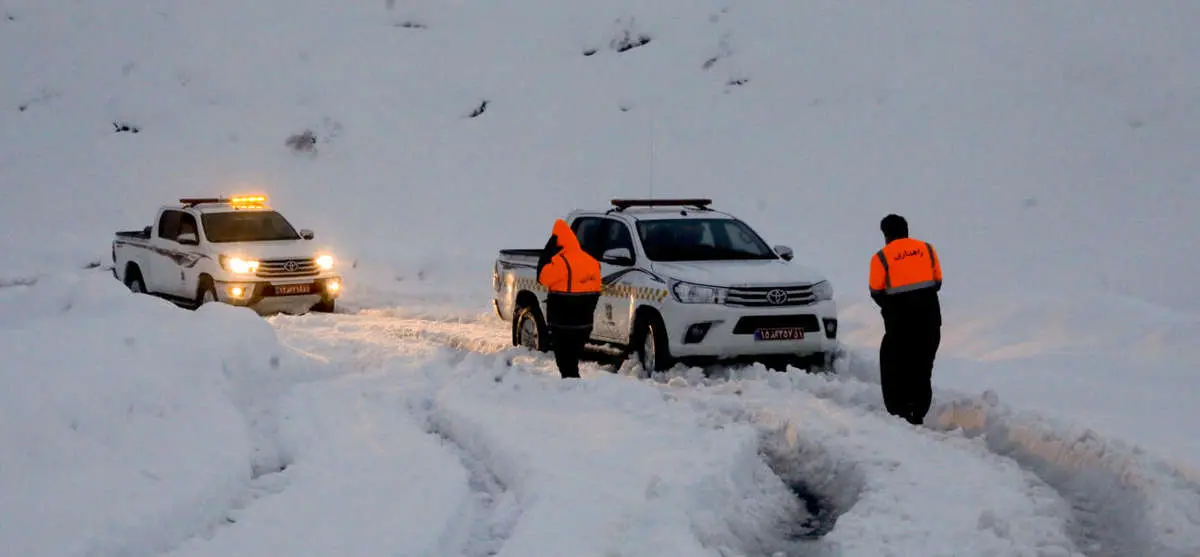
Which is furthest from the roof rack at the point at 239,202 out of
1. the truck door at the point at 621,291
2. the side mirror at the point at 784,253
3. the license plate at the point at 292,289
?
the side mirror at the point at 784,253

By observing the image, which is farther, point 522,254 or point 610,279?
point 522,254

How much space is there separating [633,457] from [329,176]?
24.8 meters

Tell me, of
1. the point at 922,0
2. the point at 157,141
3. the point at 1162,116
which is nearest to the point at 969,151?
the point at 1162,116

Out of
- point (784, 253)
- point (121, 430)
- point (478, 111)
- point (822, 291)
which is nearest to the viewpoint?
point (121, 430)

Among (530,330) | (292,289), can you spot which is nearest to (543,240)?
(292,289)

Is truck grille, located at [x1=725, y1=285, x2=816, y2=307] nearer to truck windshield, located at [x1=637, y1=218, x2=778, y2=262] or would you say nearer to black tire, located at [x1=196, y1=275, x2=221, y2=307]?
truck windshield, located at [x1=637, y1=218, x2=778, y2=262]

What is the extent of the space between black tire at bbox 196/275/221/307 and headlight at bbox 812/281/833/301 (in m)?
9.13

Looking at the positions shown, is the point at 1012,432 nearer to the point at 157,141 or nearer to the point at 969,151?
the point at 969,151

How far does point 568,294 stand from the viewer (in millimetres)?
11031

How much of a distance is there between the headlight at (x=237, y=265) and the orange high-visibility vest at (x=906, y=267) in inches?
408

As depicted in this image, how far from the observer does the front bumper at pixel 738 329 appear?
11109mm

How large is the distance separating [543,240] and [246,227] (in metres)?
8.99

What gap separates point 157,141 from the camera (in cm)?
3416

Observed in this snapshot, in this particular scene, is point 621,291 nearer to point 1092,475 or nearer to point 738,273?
point 738,273
